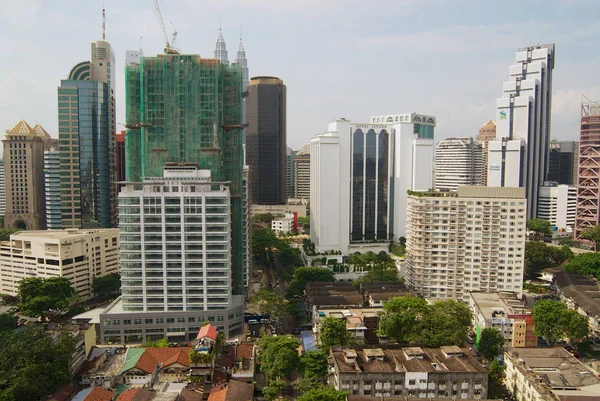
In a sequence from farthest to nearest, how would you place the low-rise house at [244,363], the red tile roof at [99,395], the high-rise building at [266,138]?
the high-rise building at [266,138] → the low-rise house at [244,363] → the red tile roof at [99,395]

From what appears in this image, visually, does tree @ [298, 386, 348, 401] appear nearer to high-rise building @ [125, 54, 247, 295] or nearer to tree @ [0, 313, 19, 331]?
high-rise building @ [125, 54, 247, 295]

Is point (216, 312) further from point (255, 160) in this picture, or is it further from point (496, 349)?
point (255, 160)

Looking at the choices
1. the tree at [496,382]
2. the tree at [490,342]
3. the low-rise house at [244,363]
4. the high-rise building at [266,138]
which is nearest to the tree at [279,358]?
the low-rise house at [244,363]

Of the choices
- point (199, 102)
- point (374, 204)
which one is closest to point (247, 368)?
point (199, 102)

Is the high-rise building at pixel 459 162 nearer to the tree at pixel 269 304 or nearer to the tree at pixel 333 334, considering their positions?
the tree at pixel 269 304

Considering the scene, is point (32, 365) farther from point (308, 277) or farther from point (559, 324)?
point (559, 324)
